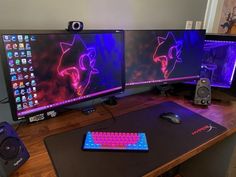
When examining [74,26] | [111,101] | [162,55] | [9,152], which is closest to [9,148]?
[9,152]

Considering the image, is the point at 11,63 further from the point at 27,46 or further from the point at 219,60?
the point at 219,60

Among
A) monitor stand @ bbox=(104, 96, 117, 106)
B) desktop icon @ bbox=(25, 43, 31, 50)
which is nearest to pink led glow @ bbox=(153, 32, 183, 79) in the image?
monitor stand @ bbox=(104, 96, 117, 106)

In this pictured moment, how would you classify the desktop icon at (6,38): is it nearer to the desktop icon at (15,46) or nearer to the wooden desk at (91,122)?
the desktop icon at (15,46)

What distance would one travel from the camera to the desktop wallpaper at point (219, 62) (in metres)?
1.41

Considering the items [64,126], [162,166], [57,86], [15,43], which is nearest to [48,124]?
[64,126]

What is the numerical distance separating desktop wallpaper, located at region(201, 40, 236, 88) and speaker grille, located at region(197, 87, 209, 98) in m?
0.14

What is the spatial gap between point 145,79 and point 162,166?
623mm

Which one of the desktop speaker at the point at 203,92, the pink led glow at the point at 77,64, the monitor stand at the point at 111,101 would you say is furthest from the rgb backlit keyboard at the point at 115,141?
the desktop speaker at the point at 203,92

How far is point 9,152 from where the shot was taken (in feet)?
2.49

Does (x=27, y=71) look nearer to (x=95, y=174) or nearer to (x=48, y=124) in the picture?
(x=48, y=124)

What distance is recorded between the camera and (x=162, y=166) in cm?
82

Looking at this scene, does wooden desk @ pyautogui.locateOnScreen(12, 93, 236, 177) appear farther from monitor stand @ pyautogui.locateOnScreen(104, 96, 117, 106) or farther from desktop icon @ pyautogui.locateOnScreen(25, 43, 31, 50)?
desktop icon @ pyautogui.locateOnScreen(25, 43, 31, 50)

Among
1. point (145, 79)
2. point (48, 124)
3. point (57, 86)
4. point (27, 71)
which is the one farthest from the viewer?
point (145, 79)

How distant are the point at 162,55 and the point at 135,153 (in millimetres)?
689
